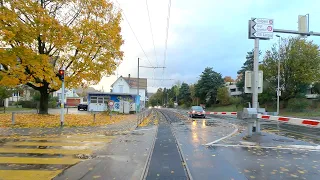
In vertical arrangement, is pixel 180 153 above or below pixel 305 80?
below

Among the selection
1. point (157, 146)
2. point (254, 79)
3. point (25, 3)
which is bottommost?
point (157, 146)

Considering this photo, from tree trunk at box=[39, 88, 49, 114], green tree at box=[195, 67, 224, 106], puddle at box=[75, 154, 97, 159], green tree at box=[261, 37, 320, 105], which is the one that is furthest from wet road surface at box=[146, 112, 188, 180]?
green tree at box=[195, 67, 224, 106]

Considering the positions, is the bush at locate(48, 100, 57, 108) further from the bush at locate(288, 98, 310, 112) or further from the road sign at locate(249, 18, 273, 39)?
the road sign at locate(249, 18, 273, 39)

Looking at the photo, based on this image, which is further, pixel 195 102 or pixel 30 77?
pixel 195 102

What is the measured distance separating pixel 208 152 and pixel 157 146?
7.13 ft

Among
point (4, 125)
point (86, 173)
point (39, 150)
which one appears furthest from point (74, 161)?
point (4, 125)

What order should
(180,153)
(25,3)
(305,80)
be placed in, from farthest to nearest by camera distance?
1. (305,80)
2. (25,3)
3. (180,153)

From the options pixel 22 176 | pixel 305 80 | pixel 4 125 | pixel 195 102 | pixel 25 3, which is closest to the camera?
pixel 22 176

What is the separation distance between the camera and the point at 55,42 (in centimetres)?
2038

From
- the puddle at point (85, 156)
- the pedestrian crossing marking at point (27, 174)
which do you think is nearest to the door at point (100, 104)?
the puddle at point (85, 156)

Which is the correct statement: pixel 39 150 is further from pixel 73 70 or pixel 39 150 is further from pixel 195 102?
pixel 195 102

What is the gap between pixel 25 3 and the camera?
63.7 feet

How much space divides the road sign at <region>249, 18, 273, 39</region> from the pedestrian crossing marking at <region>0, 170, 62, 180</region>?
11.6 m

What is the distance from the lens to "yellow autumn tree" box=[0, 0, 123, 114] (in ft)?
60.7
